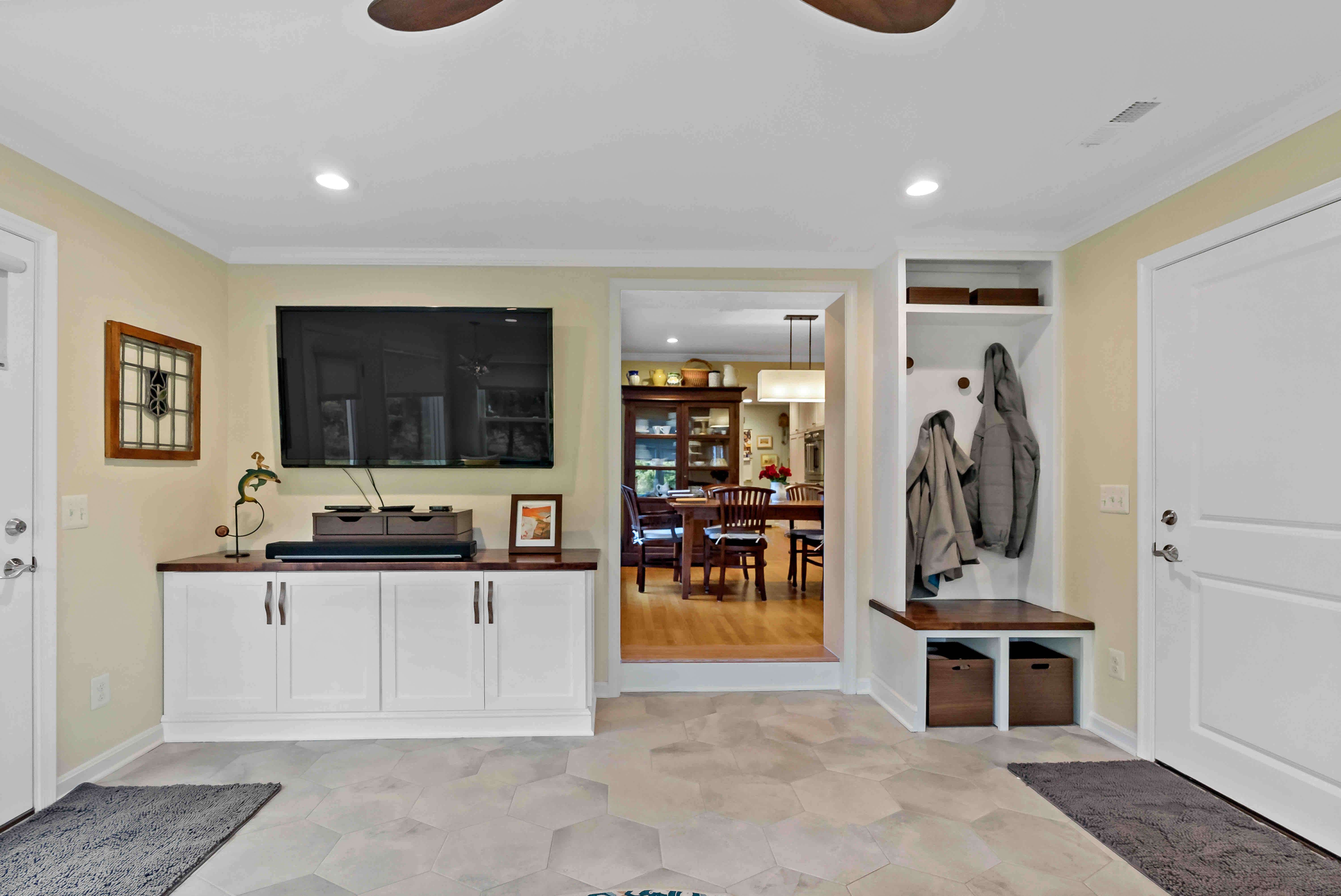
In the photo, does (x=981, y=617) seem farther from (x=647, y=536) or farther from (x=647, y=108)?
(x=647, y=536)

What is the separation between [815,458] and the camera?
8.20m

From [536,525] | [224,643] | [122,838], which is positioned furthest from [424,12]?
[224,643]

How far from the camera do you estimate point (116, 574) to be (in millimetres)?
2670

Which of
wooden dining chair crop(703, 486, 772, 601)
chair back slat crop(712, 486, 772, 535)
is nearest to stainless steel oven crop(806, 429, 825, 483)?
wooden dining chair crop(703, 486, 772, 601)

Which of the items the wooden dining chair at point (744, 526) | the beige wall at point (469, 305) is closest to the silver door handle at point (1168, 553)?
the beige wall at point (469, 305)

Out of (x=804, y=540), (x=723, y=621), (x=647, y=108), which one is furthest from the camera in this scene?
(x=804, y=540)

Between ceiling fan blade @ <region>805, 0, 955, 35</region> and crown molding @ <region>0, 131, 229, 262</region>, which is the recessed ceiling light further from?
ceiling fan blade @ <region>805, 0, 955, 35</region>

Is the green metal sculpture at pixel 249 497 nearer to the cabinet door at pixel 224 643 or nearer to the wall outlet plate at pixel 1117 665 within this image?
the cabinet door at pixel 224 643

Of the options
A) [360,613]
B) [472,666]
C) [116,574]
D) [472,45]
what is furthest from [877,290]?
[116,574]

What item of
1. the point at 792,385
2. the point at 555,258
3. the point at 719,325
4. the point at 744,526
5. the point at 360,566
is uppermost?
the point at 719,325

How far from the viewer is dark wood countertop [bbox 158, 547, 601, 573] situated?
9.52 ft

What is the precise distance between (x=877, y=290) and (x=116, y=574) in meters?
3.57

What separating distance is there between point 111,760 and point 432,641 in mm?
1211

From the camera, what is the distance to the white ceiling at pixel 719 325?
12.3 feet
